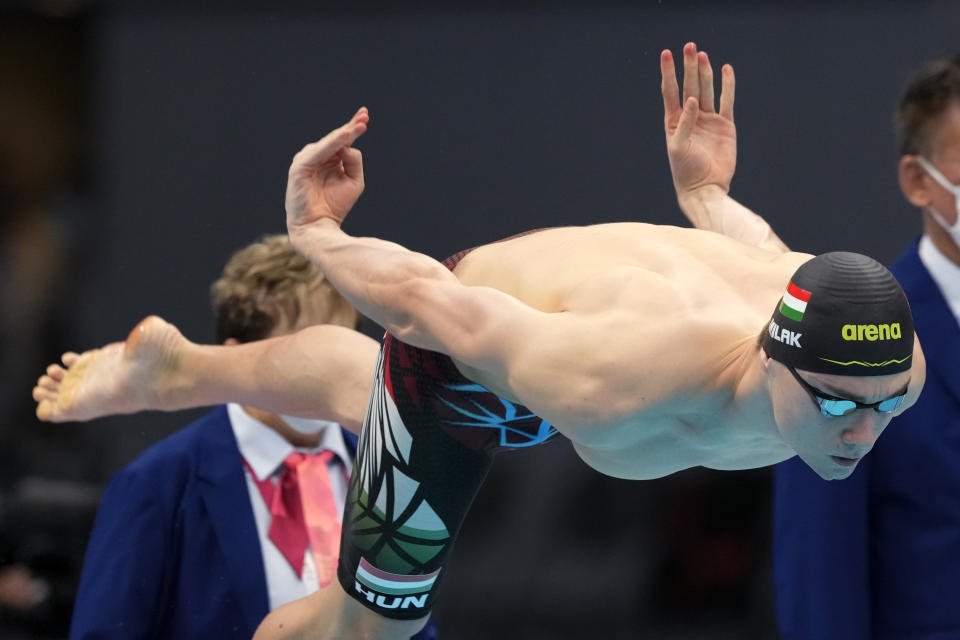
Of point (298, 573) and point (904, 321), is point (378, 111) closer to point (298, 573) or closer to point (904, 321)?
point (298, 573)

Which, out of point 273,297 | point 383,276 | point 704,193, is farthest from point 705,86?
point 273,297

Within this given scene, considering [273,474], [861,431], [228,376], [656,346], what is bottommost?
[273,474]

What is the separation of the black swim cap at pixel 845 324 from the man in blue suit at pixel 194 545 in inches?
58.4

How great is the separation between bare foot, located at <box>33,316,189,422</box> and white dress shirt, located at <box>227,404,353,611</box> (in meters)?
0.22

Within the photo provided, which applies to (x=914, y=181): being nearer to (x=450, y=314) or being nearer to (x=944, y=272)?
(x=944, y=272)

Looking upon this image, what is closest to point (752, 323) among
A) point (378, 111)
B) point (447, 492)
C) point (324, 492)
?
point (447, 492)

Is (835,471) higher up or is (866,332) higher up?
(866,332)

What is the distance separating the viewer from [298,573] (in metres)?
2.87

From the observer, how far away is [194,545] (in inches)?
111

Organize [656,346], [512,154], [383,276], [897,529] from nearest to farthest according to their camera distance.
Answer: [656,346] → [383,276] → [897,529] → [512,154]

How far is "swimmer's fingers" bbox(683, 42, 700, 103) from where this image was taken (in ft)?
8.18

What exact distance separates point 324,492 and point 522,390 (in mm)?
1132

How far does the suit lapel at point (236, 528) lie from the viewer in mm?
2791

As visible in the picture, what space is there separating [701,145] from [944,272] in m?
0.55
